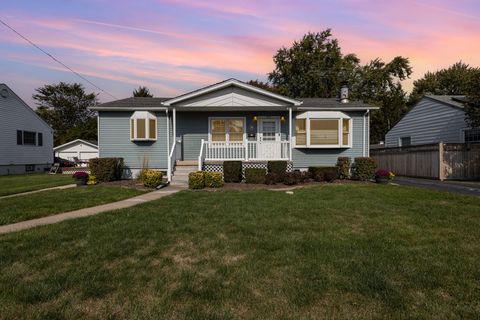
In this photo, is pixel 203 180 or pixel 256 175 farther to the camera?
pixel 256 175

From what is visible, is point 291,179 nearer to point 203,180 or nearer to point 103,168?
point 203,180

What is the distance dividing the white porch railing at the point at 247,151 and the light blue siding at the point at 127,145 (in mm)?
2477

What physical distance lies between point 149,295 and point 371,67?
40.5 metres

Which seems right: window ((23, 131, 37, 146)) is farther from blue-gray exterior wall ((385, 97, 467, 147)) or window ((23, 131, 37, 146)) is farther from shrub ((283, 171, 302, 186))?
blue-gray exterior wall ((385, 97, 467, 147))

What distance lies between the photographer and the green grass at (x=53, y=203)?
24.3ft

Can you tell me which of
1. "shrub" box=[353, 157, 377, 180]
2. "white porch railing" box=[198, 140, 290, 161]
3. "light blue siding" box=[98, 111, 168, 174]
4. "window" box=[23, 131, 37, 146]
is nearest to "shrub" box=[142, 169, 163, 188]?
"white porch railing" box=[198, 140, 290, 161]

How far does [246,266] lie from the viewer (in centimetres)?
412

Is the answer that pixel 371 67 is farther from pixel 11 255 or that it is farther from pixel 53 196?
pixel 11 255

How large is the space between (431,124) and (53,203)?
21.9m

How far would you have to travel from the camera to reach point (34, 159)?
27.5m

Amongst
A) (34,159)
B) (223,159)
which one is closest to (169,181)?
(223,159)

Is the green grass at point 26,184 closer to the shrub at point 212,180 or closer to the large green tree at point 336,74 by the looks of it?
the shrub at point 212,180

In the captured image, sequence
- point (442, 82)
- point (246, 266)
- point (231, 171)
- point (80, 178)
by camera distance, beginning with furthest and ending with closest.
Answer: point (442, 82)
point (231, 171)
point (80, 178)
point (246, 266)

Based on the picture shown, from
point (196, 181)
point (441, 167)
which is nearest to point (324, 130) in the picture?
point (441, 167)
